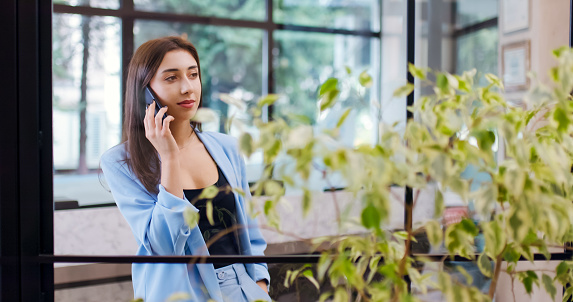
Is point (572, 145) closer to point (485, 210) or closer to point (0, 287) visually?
point (485, 210)

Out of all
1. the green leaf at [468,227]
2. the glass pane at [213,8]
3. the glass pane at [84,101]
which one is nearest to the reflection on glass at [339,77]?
the glass pane at [213,8]

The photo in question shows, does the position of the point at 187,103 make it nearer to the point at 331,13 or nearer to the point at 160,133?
the point at 160,133

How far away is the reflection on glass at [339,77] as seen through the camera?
4.66 feet

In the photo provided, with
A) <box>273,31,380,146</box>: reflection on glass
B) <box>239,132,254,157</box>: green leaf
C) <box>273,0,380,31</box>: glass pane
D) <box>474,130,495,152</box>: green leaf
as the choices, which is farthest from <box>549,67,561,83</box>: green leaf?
<box>273,0,380,31</box>: glass pane

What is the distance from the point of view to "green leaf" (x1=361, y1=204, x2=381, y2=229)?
684 millimetres

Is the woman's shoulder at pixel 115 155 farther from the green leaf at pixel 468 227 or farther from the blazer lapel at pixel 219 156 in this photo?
the green leaf at pixel 468 227

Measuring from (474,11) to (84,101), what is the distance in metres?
1.32

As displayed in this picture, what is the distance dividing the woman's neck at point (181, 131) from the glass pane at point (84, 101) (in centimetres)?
15

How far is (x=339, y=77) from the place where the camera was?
159 cm

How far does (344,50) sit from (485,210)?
1.13m

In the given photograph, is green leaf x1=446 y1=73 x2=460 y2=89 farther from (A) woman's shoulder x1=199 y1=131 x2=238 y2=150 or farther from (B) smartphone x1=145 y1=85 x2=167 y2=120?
(B) smartphone x1=145 y1=85 x2=167 y2=120

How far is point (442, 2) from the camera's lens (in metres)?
1.50

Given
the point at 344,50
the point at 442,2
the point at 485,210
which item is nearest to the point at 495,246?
the point at 485,210

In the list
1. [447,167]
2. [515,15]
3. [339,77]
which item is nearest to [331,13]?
[339,77]
